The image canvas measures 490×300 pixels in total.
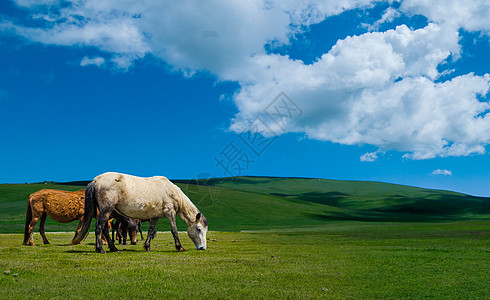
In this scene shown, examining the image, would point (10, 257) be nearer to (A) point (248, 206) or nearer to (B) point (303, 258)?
(B) point (303, 258)

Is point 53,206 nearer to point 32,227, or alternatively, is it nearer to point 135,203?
point 32,227

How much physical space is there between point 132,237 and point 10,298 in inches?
690

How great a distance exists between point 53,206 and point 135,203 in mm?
7322

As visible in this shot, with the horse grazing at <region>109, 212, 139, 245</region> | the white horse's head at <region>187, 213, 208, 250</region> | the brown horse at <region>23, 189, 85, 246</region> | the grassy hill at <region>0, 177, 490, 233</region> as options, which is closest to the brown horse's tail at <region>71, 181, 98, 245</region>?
the brown horse at <region>23, 189, 85, 246</region>

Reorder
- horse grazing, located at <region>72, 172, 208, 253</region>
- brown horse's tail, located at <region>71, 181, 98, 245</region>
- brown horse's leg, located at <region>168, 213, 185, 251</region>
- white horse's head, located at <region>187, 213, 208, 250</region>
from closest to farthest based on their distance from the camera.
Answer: horse grazing, located at <region>72, 172, 208, 253</region> < brown horse's tail, located at <region>71, 181, 98, 245</region> < brown horse's leg, located at <region>168, 213, 185, 251</region> < white horse's head, located at <region>187, 213, 208, 250</region>

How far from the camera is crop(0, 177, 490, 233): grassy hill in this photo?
75062 mm

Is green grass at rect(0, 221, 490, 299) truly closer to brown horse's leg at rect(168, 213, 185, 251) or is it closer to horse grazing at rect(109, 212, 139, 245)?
brown horse's leg at rect(168, 213, 185, 251)

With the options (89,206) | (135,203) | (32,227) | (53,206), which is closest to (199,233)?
(135,203)

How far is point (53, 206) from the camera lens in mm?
21484

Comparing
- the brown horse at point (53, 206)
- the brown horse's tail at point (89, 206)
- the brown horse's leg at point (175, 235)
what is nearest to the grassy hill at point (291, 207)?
the brown horse at point (53, 206)

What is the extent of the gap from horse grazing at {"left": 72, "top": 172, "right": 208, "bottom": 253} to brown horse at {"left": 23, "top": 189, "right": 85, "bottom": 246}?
5.00 meters

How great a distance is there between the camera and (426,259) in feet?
50.8

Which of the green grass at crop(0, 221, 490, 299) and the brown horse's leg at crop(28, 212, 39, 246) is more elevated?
the brown horse's leg at crop(28, 212, 39, 246)

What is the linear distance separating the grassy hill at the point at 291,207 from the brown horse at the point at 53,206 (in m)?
31.9
